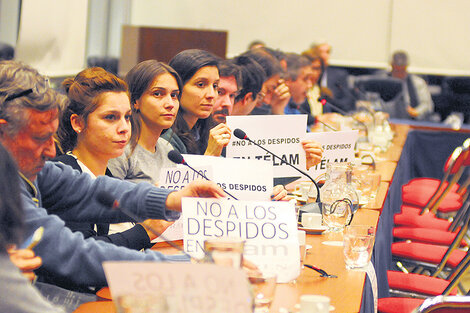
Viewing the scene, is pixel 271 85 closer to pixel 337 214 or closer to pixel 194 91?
pixel 194 91

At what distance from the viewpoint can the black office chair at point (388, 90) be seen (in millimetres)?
8250

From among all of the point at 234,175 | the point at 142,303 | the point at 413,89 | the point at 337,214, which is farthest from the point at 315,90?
the point at 142,303

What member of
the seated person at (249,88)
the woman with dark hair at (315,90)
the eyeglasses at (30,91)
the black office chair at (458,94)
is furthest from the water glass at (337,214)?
the black office chair at (458,94)

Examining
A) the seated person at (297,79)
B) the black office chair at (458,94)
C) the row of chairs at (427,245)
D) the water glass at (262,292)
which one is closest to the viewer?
the water glass at (262,292)

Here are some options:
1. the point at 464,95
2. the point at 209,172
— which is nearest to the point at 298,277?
the point at 209,172

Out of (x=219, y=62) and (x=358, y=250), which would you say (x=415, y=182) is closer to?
(x=219, y=62)

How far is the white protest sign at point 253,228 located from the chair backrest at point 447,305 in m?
0.34

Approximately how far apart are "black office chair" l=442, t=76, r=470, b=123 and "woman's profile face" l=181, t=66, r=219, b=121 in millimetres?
6072

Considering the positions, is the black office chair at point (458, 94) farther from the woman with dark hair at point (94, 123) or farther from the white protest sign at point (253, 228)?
the white protest sign at point (253, 228)

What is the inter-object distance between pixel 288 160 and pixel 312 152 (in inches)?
4.9

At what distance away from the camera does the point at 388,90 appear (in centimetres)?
845

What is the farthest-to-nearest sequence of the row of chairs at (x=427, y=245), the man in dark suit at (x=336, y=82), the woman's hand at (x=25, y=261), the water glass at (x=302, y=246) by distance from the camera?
the man in dark suit at (x=336, y=82), the row of chairs at (x=427, y=245), the water glass at (x=302, y=246), the woman's hand at (x=25, y=261)

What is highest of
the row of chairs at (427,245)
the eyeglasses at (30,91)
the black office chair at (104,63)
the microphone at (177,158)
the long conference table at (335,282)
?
the black office chair at (104,63)

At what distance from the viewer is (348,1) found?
31.9 ft
